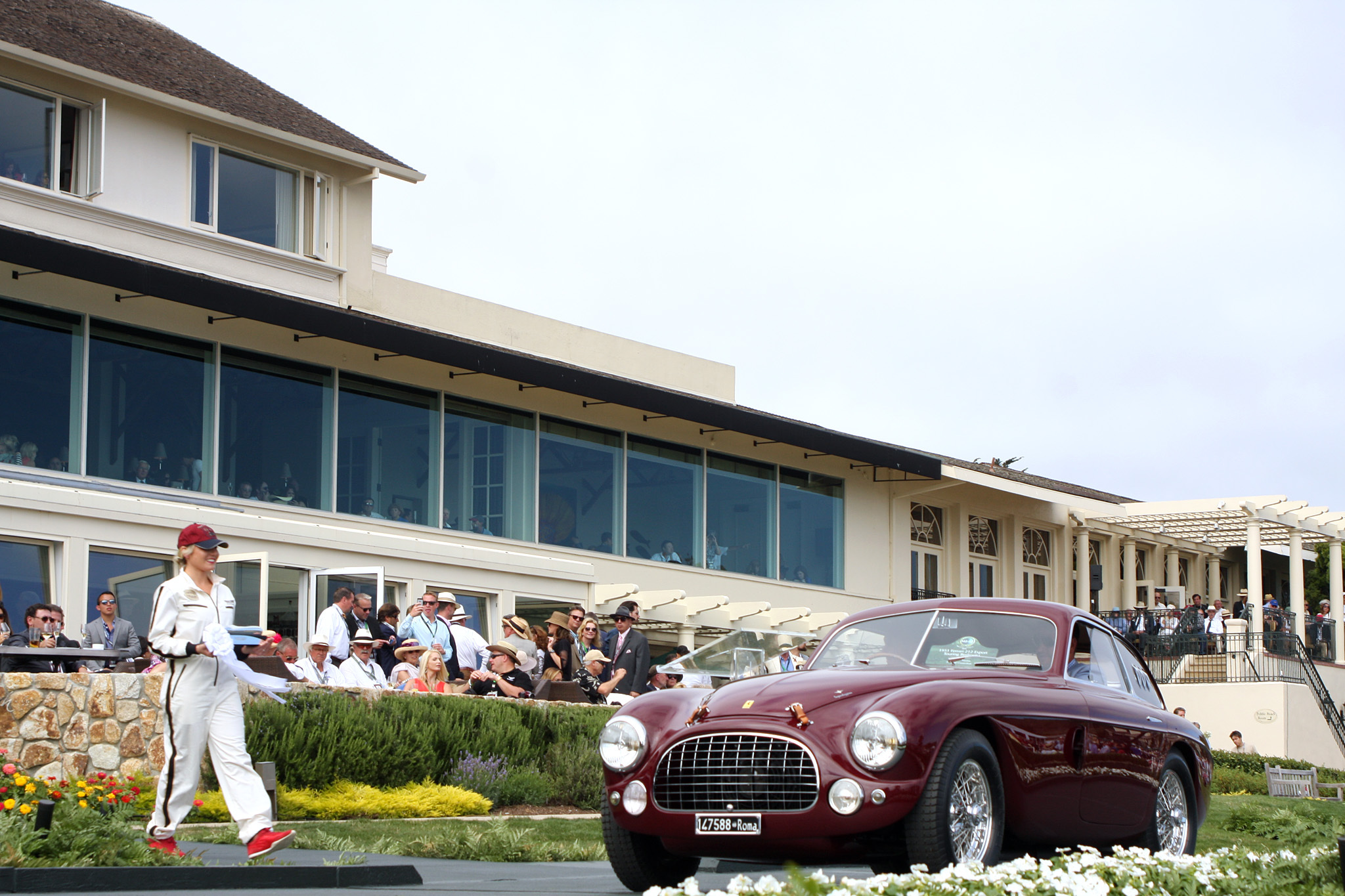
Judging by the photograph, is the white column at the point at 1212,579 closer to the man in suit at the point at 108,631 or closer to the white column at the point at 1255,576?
the white column at the point at 1255,576

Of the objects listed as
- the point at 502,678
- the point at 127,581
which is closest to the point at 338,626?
the point at 502,678

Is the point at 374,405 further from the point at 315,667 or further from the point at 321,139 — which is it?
the point at 315,667

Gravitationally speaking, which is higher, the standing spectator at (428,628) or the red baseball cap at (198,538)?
the red baseball cap at (198,538)

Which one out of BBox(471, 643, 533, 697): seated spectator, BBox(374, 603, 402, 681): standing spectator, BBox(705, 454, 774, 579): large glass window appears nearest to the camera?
BBox(471, 643, 533, 697): seated spectator

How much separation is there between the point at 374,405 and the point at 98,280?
5.53 meters

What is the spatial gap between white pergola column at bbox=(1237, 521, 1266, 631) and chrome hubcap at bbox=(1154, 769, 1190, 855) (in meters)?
29.0

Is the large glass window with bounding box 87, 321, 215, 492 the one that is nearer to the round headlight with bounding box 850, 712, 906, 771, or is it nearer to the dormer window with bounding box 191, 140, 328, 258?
the dormer window with bounding box 191, 140, 328, 258

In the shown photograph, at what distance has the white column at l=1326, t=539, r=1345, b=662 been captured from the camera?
1598 inches

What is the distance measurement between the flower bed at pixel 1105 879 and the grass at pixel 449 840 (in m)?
3.20

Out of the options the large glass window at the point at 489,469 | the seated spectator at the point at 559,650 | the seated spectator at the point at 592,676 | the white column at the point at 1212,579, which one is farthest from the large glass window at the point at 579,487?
the white column at the point at 1212,579

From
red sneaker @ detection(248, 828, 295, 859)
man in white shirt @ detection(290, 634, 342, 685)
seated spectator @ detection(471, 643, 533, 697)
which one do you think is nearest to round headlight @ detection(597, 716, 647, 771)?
red sneaker @ detection(248, 828, 295, 859)

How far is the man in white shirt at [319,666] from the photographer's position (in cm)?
1530

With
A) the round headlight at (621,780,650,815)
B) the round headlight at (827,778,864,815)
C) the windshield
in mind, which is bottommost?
the round headlight at (621,780,650,815)

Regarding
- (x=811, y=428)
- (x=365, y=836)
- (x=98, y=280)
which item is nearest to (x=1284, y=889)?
(x=365, y=836)
